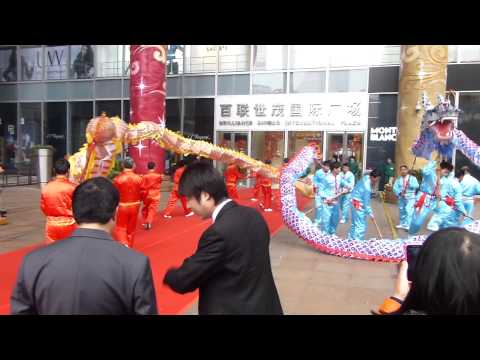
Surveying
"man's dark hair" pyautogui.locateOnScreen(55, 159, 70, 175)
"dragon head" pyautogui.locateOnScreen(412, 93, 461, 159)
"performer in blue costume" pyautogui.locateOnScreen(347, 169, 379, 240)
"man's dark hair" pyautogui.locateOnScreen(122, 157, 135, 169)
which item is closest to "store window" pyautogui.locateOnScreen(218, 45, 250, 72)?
"dragon head" pyautogui.locateOnScreen(412, 93, 461, 159)

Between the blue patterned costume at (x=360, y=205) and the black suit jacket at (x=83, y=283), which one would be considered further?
the blue patterned costume at (x=360, y=205)

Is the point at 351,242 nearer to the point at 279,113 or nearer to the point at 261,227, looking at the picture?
the point at 261,227

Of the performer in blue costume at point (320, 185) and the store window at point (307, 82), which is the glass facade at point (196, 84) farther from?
the performer in blue costume at point (320, 185)

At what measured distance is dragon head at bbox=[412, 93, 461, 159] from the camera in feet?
22.3

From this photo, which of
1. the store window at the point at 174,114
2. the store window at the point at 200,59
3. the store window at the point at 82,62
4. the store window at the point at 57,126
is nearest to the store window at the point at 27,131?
the store window at the point at 57,126

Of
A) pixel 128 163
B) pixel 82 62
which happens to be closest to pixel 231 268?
pixel 128 163

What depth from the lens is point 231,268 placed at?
188 cm

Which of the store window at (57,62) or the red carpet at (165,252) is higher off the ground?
the store window at (57,62)

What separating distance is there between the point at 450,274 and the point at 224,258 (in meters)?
0.93

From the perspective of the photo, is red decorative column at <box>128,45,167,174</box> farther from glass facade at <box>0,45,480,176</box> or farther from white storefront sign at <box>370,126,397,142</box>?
white storefront sign at <box>370,126,397,142</box>

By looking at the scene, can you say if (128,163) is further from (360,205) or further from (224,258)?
(224,258)

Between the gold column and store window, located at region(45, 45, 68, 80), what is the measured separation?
14.2m

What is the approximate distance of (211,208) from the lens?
6.58 feet

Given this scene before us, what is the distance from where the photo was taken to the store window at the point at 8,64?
19891 mm
